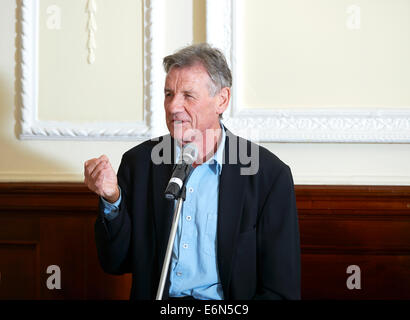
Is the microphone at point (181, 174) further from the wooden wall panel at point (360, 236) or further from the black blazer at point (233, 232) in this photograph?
the wooden wall panel at point (360, 236)

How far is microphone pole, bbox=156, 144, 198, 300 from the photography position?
1.14 metres

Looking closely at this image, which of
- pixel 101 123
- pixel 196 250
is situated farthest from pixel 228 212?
pixel 101 123

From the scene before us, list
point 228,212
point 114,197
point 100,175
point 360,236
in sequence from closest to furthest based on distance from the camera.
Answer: point 100,175 → point 114,197 → point 228,212 → point 360,236

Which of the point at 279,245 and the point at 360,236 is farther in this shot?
the point at 360,236

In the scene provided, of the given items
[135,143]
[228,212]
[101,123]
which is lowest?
[228,212]

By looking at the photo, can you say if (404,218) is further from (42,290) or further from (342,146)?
(42,290)

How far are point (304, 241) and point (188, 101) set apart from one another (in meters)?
1.01

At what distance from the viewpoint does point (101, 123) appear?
2373 millimetres

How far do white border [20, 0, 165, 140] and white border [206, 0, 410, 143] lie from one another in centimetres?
28

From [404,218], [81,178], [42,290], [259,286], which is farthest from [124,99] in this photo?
[404,218]

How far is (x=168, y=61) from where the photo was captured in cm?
170

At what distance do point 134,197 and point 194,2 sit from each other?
1141 mm

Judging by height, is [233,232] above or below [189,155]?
below

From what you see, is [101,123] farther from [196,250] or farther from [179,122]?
[196,250]
